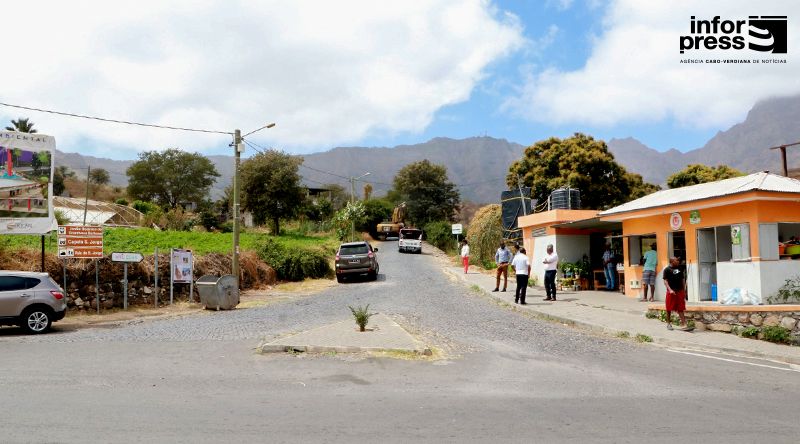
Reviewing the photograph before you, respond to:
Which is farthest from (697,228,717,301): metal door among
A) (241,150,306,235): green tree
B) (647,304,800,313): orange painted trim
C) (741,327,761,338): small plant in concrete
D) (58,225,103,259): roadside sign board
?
(241,150,306,235): green tree

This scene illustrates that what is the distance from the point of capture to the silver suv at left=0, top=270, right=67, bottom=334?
13.5 metres

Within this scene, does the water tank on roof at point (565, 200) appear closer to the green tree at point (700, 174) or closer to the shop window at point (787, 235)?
the shop window at point (787, 235)

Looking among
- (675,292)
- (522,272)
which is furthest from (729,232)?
(522,272)

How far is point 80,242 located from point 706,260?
17.9 meters

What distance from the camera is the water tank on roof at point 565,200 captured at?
76.2 ft

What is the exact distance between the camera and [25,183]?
17.7 metres

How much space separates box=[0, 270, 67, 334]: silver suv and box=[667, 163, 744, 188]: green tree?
133 feet

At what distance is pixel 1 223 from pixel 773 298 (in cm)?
2122

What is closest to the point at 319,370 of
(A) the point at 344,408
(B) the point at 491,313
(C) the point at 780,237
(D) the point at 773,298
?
(A) the point at 344,408

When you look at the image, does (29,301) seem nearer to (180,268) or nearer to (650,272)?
(180,268)

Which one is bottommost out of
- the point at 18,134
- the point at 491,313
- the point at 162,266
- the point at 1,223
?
the point at 491,313

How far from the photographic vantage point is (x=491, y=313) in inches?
640

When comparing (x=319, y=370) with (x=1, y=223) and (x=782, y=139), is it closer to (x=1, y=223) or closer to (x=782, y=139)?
(x=1, y=223)

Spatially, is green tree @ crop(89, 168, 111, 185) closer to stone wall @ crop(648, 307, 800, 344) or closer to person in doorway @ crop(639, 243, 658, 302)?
person in doorway @ crop(639, 243, 658, 302)
